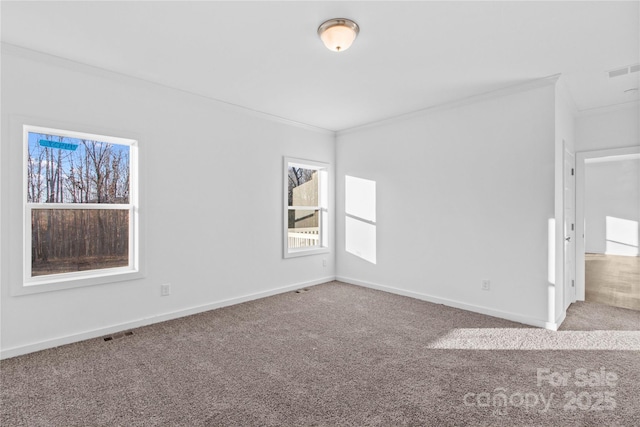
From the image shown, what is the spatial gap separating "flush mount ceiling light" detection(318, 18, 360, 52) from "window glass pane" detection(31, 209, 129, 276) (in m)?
2.71

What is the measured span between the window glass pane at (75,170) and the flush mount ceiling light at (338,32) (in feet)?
7.96

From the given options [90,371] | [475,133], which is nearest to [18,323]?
[90,371]

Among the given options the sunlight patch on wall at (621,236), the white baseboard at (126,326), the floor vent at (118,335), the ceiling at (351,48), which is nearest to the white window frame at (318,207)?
the white baseboard at (126,326)

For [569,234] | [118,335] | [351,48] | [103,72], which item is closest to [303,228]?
[118,335]

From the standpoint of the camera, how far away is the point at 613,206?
833cm

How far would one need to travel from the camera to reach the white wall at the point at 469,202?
3.34 m

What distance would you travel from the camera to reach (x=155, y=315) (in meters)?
3.43

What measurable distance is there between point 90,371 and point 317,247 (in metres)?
3.55

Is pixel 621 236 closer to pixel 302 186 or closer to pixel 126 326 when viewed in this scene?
pixel 302 186

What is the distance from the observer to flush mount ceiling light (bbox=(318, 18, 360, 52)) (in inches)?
89.4

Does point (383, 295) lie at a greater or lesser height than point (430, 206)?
lesser

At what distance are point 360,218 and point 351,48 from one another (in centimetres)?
289

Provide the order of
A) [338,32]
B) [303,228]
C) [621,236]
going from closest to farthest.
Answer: [338,32]
[303,228]
[621,236]

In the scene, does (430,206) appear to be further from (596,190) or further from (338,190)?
(596,190)
